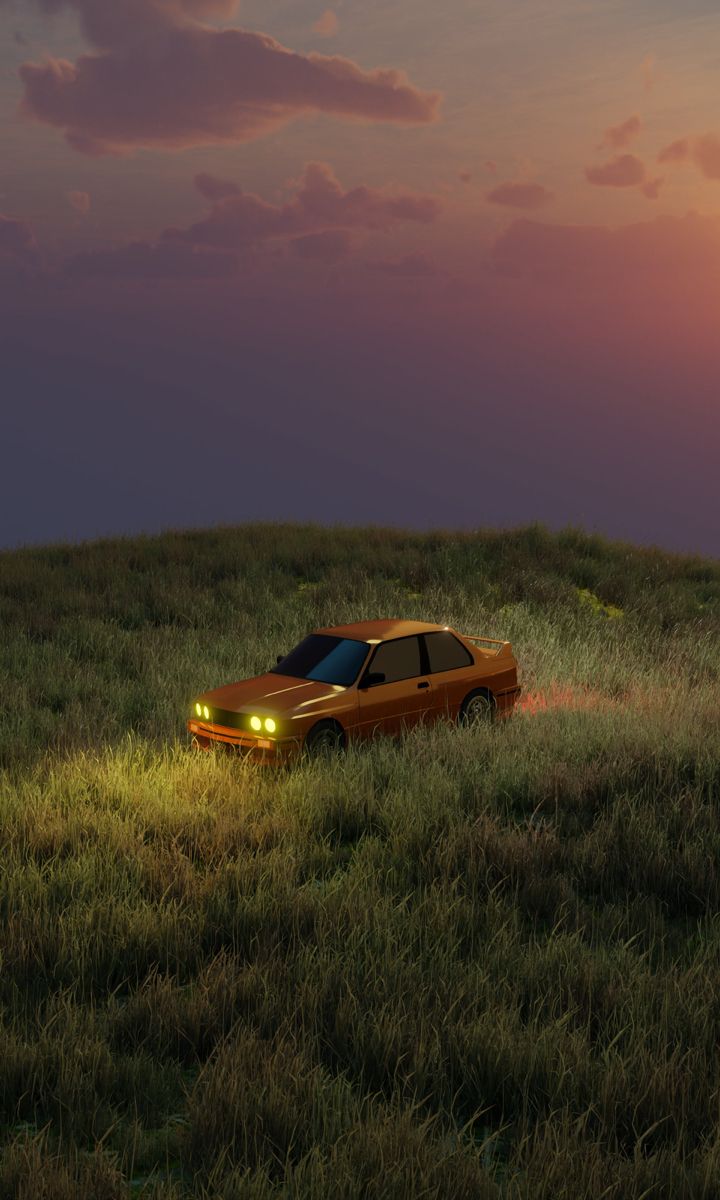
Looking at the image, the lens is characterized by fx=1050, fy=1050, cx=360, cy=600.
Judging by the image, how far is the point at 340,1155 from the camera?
3.83m

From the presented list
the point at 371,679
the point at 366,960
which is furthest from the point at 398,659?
the point at 366,960

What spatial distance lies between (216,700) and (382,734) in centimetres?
166

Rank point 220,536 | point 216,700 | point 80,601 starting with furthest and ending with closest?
point 220,536 → point 80,601 → point 216,700

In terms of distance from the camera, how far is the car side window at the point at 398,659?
10453 mm

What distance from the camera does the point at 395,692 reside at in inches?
412

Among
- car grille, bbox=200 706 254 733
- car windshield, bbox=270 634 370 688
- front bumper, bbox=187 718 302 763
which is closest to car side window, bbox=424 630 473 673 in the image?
car windshield, bbox=270 634 370 688

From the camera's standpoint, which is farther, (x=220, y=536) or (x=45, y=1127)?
(x=220, y=536)

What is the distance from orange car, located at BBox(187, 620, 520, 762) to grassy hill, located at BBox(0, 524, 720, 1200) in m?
0.37

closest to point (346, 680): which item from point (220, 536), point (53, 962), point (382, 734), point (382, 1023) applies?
point (382, 734)

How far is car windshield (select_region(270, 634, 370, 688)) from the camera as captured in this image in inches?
404

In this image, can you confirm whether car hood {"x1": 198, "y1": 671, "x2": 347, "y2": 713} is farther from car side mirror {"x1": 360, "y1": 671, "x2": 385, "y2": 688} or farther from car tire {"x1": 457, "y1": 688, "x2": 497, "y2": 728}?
car tire {"x1": 457, "y1": 688, "x2": 497, "y2": 728}

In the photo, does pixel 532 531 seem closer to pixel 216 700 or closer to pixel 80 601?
pixel 80 601

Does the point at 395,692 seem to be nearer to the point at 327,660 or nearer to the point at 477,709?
the point at 327,660

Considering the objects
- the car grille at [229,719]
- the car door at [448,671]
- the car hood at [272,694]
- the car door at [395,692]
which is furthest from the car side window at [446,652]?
the car grille at [229,719]
